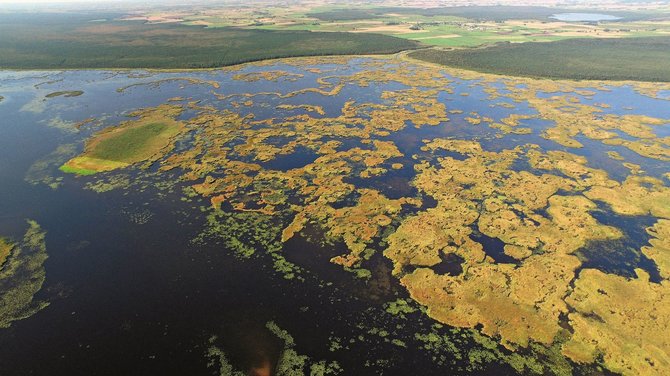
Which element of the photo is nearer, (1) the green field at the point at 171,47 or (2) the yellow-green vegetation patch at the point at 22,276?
(2) the yellow-green vegetation patch at the point at 22,276

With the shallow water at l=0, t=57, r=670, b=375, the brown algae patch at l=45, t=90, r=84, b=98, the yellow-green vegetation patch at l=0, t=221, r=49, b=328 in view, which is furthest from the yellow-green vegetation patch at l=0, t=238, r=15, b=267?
the brown algae patch at l=45, t=90, r=84, b=98

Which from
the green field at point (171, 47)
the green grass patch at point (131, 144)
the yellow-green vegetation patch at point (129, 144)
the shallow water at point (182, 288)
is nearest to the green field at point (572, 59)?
the green field at point (171, 47)

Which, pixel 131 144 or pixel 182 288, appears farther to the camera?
pixel 131 144

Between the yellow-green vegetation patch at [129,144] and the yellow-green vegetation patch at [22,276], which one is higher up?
the yellow-green vegetation patch at [129,144]

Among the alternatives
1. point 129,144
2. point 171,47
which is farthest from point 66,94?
point 171,47

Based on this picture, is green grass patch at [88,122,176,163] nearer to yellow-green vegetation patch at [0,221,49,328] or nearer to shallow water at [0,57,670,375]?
shallow water at [0,57,670,375]

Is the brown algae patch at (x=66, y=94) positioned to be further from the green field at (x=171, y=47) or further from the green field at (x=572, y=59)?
the green field at (x=572, y=59)

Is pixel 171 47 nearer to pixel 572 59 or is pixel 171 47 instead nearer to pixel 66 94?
pixel 66 94
